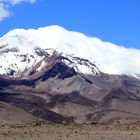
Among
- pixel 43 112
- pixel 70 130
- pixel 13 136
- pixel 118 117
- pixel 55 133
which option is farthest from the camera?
pixel 118 117

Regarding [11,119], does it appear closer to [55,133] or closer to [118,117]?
[55,133]

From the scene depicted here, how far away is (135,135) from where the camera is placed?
33.5 metres

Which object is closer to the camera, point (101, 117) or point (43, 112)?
point (43, 112)

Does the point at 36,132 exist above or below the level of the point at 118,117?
below

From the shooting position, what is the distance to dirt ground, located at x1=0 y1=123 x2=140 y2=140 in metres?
30.7

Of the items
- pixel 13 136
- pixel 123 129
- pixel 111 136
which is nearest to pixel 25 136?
pixel 13 136

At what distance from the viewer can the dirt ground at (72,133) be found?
3072 cm

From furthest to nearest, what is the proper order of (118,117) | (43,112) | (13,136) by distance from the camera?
(118,117) < (43,112) < (13,136)

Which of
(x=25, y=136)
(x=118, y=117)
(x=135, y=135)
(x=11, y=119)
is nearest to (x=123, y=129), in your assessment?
(x=135, y=135)

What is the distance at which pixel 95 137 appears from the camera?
31.8 metres

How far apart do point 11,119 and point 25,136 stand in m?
26.9

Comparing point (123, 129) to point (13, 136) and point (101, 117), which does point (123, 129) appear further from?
point (101, 117)

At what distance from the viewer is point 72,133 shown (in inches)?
1313

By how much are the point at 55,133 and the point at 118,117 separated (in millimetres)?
155733
